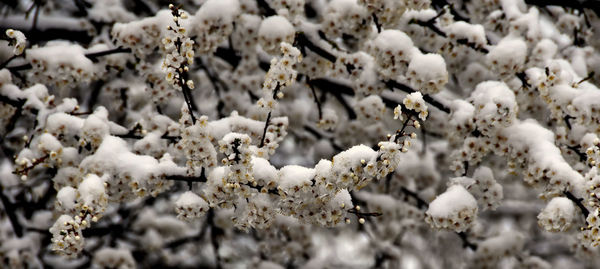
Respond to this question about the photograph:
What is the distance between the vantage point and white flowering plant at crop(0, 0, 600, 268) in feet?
9.68

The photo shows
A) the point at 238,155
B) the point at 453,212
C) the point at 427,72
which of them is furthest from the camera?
the point at 427,72

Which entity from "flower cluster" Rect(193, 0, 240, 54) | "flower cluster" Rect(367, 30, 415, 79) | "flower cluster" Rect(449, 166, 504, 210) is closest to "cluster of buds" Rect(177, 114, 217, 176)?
"flower cluster" Rect(193, 0, 240, 54)

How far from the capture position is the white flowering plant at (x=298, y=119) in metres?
2.95

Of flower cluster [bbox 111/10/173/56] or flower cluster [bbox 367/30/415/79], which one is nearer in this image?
flower cluster [bbox 367/30/415/79]

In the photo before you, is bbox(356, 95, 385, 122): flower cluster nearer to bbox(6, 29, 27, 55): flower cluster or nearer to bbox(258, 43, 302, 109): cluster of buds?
bbox(258, 43, 302, 109): cluster of buds

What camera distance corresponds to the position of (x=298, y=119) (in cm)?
531

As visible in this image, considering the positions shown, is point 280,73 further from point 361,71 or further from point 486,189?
point 486,189

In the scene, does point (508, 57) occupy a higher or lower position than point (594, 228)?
higher

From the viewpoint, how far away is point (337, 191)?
9.34ft

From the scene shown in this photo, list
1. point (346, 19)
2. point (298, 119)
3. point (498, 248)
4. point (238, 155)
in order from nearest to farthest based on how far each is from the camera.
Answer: point (238, 155), point (346, 19), point (498, 248), point (298, 119)

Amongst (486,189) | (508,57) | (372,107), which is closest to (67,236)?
(372,107)

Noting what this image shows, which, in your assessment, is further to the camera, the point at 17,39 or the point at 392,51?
the point at 392,51

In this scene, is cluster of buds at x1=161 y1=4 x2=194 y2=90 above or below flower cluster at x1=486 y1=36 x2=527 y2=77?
above

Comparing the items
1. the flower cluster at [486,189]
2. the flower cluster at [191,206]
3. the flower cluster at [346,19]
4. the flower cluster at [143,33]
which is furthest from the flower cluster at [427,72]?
the flower cluster at [143,33]
